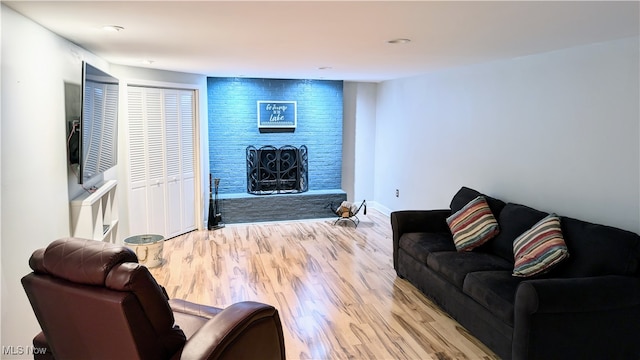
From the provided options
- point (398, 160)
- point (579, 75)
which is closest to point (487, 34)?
point (579, 75)

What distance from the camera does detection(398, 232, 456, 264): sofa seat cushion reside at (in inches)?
159

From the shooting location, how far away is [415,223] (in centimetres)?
452

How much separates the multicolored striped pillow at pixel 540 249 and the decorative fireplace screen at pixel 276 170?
164 inches

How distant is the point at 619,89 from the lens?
321 cm

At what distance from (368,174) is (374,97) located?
1.30m

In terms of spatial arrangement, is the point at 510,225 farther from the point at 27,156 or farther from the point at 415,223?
the point at 27,156

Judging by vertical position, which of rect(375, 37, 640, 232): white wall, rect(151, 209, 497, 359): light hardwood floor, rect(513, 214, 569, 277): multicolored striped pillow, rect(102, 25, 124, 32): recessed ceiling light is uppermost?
rect(102, 25, 124, 32): recessed ceiling light

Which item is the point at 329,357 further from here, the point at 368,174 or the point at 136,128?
the point at 368,174

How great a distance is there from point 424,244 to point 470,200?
688mm

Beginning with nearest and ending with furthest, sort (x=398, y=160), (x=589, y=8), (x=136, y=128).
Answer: (x=589, y=8) < (x=136, y=128) < (x=398, y=160)

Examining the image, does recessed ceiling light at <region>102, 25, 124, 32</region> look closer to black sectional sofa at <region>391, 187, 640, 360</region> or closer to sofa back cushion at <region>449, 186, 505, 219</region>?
black sectional sofa at <region>391, 187, 640, 360</region>

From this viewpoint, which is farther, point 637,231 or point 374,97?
point 374,97

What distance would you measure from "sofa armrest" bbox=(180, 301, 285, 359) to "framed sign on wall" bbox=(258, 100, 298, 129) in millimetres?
5118

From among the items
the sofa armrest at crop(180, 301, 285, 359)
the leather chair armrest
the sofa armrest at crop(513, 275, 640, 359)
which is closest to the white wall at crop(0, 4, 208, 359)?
the leather chair armrest
